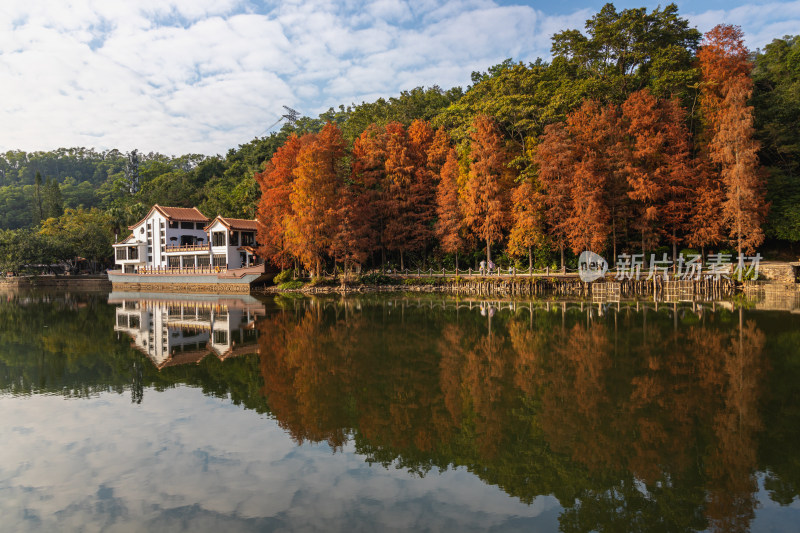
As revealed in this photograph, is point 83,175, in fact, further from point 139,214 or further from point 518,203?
point 518,203

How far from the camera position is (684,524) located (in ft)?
17.0

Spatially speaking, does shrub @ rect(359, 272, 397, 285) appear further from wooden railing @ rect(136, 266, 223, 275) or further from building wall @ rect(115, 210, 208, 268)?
building wall @ rect(115, 210, 208, 268)

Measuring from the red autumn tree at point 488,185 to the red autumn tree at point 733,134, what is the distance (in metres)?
13.1

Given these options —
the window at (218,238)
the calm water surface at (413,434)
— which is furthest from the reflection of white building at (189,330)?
the window at (218,238)

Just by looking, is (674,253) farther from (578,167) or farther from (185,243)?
(185,243)

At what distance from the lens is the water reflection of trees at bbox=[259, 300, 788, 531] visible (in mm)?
5961

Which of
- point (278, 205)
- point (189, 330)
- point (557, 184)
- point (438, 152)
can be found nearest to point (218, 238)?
point (278, 205)

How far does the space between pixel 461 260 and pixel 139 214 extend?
49.7 m

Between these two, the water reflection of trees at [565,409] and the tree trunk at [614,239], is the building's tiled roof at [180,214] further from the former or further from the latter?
the tree trunk at [614,239]

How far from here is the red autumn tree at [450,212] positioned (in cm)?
3597

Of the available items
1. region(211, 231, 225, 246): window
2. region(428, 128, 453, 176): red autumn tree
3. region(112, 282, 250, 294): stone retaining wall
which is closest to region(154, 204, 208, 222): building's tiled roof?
region(112, 282, 250, 294): stone retaining wall

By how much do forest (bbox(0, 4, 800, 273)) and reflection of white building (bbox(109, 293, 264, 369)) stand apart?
11.8 metres

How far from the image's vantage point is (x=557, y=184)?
32.0 m

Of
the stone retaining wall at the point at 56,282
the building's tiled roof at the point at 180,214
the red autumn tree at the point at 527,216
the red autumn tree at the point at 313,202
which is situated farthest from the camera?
the stone retaining wall at the point at 56,282
